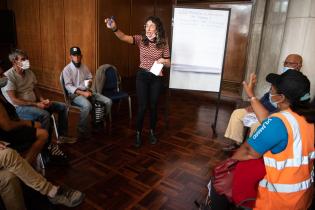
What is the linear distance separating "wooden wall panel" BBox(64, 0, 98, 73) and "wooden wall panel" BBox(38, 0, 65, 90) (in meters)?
0.21

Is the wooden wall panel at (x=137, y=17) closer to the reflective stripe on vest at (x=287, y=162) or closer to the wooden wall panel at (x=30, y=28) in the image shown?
the wooden wall panel at (x=30, y=28)

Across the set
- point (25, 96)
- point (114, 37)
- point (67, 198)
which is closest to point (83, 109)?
point (25, 96)

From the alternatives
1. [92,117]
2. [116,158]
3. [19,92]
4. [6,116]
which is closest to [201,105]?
[92,117]

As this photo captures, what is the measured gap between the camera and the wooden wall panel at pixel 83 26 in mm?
4195

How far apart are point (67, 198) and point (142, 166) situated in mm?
899

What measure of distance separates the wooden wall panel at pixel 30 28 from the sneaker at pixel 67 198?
13.4ft

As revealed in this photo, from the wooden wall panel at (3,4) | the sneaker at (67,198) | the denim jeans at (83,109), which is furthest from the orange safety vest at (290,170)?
the wooden wall panel at (3,4)

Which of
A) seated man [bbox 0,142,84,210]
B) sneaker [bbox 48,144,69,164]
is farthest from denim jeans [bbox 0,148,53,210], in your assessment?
sneaker [bbox 48,144,69,164]

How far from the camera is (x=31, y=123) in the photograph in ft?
7.56

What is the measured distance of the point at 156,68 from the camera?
2928 millimetres

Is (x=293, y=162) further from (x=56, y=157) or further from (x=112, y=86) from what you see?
(x=112, y=86)

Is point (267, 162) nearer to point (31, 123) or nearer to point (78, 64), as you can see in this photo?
point (31, 123)

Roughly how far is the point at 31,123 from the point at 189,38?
220 cm

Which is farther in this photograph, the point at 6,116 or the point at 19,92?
the point at 19,92
